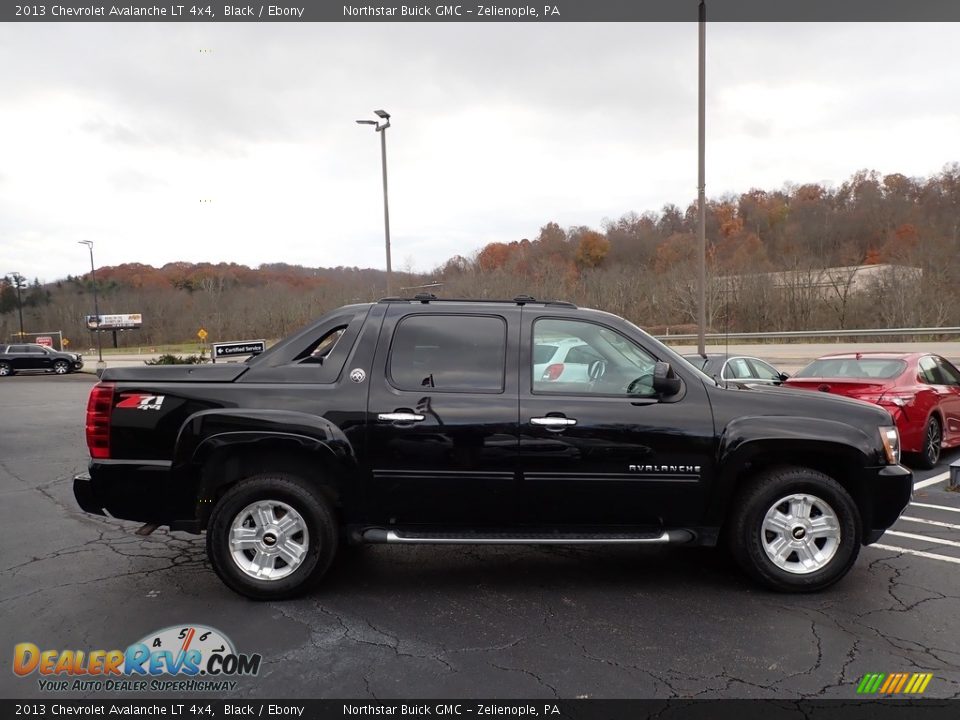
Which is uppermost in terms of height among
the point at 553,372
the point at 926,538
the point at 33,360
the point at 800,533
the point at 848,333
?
the point at 553,372

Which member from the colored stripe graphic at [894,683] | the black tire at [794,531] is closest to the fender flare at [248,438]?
the black tire at [794,531]

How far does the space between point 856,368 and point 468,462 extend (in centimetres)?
688

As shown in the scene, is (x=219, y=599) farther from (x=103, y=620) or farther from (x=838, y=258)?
(x=838, y=258)

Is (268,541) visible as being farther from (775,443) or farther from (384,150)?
(384,150)

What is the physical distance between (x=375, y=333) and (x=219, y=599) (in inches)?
79.4

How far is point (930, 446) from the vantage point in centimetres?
786

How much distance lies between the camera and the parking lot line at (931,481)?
7057 millimetres

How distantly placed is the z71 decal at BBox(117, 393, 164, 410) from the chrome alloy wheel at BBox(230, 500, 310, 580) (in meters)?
0.93

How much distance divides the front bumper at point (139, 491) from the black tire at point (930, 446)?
8352 mm

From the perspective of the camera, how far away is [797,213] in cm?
8856

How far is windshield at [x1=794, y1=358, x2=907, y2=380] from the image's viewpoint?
26.6 feet

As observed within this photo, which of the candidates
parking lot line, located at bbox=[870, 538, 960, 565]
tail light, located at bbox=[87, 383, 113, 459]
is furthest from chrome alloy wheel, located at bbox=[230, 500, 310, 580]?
parking lot line, located at bbox=[870, 538, 960, 565]
